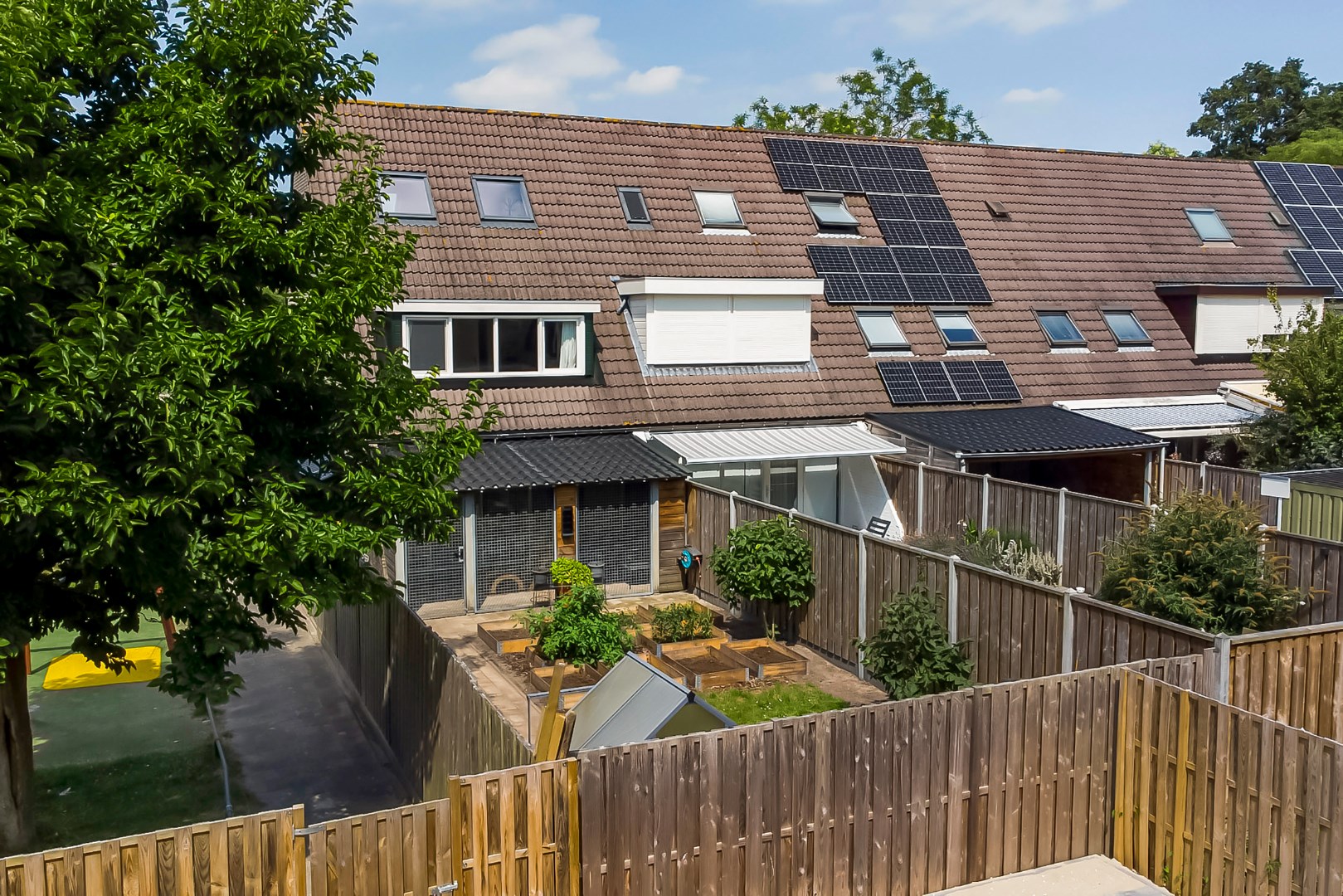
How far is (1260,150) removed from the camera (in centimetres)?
6431

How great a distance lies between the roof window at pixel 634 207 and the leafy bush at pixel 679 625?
9546mm

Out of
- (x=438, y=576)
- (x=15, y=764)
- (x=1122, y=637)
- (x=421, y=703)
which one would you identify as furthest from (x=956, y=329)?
(x=15, y=764)

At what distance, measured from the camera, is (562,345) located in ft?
66.8

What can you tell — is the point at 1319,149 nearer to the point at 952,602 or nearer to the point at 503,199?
the point at 503,199

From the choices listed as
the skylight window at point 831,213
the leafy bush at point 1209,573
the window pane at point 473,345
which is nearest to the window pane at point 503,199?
the window pane at point 473,345

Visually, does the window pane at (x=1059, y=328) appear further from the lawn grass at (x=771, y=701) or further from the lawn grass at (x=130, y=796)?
the lawn grass at (x=130, y=796)

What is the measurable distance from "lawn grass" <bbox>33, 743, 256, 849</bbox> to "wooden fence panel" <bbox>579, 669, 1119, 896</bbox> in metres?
4.85

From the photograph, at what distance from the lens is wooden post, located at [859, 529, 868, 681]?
46.8ft

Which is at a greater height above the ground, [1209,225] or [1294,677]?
[1209,225]

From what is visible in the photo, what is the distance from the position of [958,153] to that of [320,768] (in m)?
22.6

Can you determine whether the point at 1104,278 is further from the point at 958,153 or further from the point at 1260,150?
the point at 1260,150

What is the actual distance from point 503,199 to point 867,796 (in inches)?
642

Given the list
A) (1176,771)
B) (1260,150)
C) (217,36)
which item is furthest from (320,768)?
(1260,150)

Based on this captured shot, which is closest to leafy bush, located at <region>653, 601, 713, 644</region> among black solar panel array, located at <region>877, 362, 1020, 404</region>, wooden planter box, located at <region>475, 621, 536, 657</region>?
wooden planter box, located at <region>475, 621, 536, 657</region>
